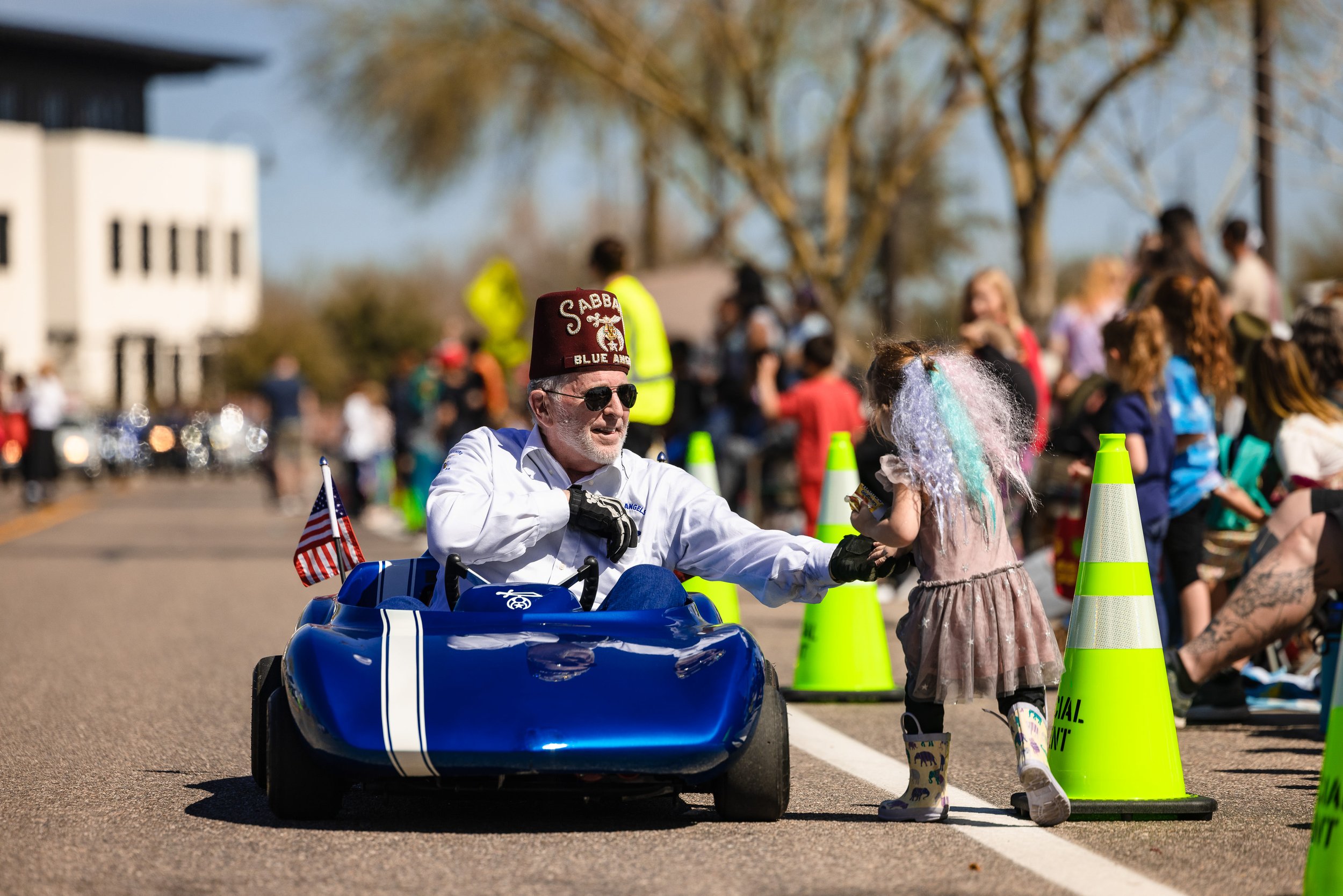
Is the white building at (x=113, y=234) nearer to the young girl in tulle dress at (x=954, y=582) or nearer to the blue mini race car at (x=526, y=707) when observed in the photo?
the blue mini race car at (x=526, y=707)

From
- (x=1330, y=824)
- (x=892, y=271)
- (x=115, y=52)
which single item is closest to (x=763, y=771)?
(x=1330, y=824)

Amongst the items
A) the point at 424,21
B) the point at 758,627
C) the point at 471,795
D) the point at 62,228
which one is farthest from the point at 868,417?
the point at 62,228

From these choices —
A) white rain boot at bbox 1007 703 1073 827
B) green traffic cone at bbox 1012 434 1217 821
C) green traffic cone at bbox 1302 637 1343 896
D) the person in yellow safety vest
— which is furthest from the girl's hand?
the person in yellow safety vest

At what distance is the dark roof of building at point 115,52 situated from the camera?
6938cm

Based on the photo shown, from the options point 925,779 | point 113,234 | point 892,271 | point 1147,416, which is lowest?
point 925,779

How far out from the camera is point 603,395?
19.3ft

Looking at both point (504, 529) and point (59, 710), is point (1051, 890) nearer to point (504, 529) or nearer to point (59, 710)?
point (504, 529)

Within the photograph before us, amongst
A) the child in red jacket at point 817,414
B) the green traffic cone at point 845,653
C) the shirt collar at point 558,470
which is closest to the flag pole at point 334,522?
the shirt collar at point 558,470

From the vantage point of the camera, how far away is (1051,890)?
4496 millimetres

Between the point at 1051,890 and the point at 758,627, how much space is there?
6.88 meters

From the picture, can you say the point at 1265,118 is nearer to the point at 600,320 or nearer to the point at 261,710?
the point at 600,320

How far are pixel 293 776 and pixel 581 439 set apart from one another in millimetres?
1340

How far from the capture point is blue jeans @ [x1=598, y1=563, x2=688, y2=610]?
5492 mm

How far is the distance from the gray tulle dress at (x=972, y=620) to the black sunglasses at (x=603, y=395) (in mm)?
945
